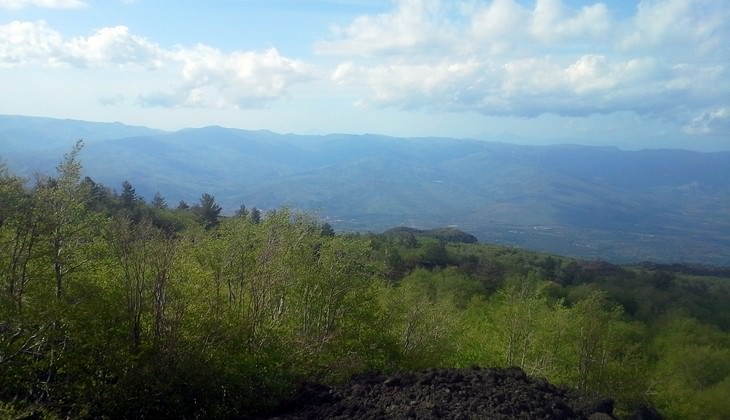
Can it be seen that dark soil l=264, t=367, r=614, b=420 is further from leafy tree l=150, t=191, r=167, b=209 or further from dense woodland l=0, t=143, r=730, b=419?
leafy tree l=150, t=191, r=167, b=209

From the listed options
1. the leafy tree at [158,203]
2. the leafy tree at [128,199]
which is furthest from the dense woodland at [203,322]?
the leafy tree at [158,203]

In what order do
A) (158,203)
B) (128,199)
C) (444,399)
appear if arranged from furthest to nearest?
1. (158,203)
2. (128,199)
3. (444,399)

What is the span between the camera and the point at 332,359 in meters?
19.0

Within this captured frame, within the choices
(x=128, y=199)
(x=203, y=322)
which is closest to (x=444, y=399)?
(x=203, y=322)

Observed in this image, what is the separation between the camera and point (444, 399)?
15547mm

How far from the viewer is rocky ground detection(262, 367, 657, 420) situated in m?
14.6

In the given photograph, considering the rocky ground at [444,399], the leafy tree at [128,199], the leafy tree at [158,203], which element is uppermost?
the rocky ground at [444,399]

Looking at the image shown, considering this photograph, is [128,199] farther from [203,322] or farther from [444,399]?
[444,399]

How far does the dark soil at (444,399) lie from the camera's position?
1464 cm

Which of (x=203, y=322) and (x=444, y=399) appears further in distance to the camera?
(x=444, y=399)

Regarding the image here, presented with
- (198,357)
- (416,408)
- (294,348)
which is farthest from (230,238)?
(416,408)

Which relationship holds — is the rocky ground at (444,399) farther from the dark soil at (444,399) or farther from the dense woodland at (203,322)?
the dense woodland at (203,322)

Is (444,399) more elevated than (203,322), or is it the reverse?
(203,322)

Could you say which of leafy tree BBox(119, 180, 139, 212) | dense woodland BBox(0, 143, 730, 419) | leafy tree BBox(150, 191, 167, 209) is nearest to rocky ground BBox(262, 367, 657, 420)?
dense woodland BBox(0, 143, 730, 419)
